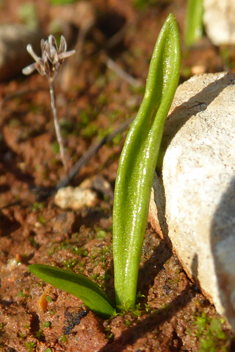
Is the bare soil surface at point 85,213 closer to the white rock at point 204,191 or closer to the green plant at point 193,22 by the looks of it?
the green plant at point 193,22

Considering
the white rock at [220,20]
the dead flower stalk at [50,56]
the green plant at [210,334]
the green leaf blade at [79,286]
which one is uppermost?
the dead flower stalk at [50,56]

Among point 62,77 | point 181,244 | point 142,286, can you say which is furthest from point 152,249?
point 62,77

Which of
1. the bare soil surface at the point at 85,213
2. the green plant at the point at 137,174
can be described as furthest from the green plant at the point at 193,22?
the green plant at the point at 137,174

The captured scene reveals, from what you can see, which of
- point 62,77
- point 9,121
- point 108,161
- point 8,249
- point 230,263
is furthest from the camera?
point 62,77

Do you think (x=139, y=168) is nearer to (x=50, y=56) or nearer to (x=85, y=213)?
(x=85, y=213)

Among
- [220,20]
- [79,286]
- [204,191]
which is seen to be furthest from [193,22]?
[79,286]

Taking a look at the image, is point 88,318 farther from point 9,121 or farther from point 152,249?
point 9,121
